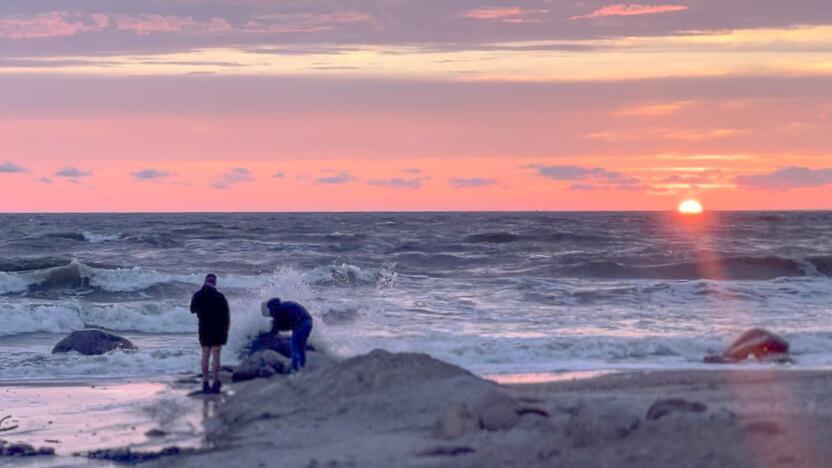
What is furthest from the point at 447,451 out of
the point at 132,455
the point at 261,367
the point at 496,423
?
the point at 261,367

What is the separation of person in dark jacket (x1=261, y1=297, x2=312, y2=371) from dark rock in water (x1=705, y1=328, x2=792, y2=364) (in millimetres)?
5855

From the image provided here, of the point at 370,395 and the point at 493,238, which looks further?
the point at 493,238

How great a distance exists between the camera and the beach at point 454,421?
8.70 metres

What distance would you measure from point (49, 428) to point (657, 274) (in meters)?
26.7

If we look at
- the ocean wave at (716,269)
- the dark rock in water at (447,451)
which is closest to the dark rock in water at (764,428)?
the dark rock in water at (447,451)

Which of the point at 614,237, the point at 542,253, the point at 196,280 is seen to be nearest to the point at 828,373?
the point at 196,280

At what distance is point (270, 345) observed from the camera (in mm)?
17234

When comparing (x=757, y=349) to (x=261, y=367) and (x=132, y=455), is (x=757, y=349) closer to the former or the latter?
(x=261, y=367)

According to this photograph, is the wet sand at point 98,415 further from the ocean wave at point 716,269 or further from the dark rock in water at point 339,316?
the ocean wave at point 716,269

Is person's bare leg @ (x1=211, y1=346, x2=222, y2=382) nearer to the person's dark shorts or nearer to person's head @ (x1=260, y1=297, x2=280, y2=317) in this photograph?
the person's dark shorts

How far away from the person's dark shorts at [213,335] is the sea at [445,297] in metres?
2.30

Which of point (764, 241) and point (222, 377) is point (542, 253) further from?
point (222, 377)

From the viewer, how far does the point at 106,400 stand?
14.1 metres

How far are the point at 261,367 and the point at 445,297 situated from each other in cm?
1263
